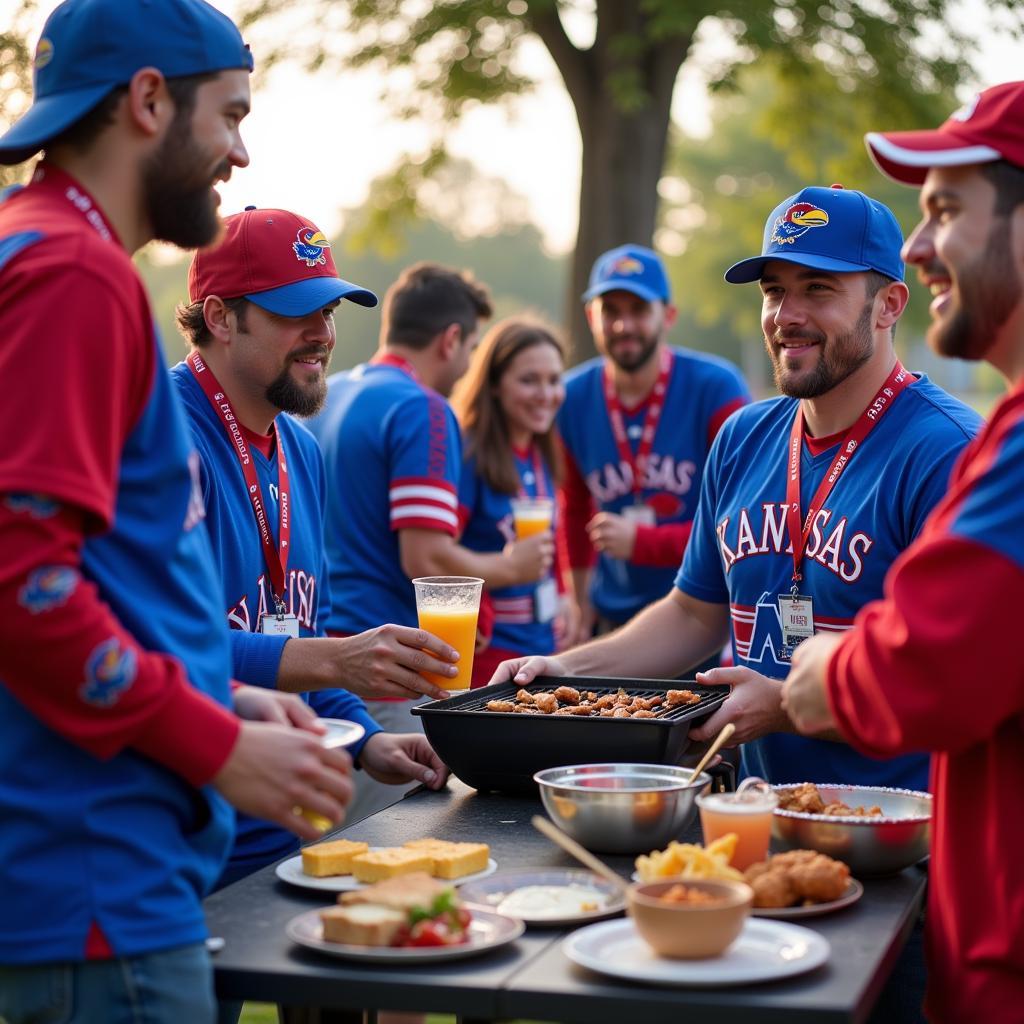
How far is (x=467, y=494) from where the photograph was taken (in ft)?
20.5

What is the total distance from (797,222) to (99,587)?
2.35 meters

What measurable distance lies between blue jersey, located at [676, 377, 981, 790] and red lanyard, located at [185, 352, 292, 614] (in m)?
1.23

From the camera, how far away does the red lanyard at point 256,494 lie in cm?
360

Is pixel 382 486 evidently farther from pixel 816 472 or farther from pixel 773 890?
pixel 773 890

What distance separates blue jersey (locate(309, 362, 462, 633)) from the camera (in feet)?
17.7

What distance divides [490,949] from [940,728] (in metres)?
0.80

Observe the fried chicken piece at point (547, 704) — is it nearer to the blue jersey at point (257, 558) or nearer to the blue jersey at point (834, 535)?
the blue jersey at point (257, 558)

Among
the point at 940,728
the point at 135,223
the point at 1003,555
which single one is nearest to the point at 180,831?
the point at 135,223

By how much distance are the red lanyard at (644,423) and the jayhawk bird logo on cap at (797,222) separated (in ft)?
9.85

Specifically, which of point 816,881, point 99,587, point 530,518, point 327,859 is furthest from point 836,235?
point 530,518

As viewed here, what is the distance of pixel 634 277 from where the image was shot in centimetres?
736

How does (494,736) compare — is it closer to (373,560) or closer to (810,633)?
(810,633)

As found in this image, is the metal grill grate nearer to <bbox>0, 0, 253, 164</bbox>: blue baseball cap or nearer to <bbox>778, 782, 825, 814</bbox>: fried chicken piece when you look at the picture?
<bbox>778, 782, 825, 814</bbox>: fried chicken piece

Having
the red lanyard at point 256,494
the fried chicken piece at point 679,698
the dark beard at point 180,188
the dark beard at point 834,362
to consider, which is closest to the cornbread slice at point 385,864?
the fried chicken piece at point 679,698
